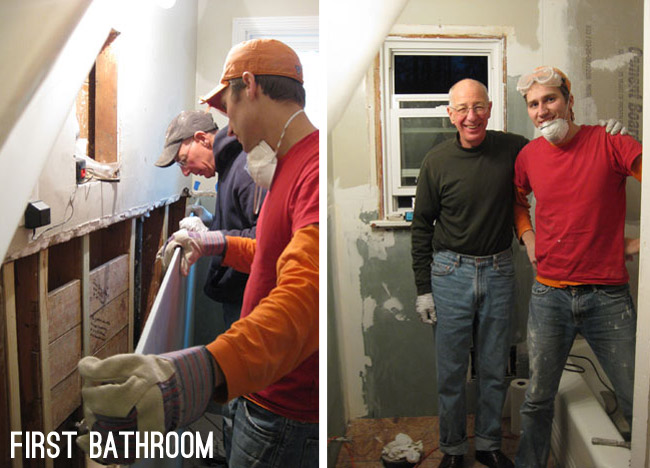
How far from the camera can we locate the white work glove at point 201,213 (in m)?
0.87

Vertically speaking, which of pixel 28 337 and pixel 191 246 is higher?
pixel 191 246

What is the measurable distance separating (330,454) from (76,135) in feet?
4.29

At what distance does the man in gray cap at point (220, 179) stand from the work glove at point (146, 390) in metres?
0.13

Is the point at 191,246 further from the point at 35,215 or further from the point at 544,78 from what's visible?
the point at 544,78

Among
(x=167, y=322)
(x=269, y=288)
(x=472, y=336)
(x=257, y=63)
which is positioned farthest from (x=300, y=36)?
(x=472, y=336)

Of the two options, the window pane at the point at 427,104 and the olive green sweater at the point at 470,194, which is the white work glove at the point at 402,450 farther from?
the window pane at the point at 427,104

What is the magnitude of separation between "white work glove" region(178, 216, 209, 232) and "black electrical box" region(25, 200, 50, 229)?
241 mm

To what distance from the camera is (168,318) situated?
2.75 ft

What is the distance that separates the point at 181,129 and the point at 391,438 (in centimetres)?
129

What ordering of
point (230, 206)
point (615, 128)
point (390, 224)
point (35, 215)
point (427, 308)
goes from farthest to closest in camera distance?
point (390, 224) < point (427, 308) < point (615, 128) < point (230, 206) < point (35, 215)

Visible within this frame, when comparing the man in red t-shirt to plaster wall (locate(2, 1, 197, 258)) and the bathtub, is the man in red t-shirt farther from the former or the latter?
plaster wall (locate(2, 1, 197, 258))

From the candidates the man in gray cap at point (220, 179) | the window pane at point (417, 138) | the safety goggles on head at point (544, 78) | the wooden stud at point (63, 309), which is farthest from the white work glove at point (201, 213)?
the safety goggles on head at point (544, 78)

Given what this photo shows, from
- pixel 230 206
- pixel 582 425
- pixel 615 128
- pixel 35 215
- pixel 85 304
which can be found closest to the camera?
pixel 35 215

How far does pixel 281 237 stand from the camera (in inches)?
33.3
